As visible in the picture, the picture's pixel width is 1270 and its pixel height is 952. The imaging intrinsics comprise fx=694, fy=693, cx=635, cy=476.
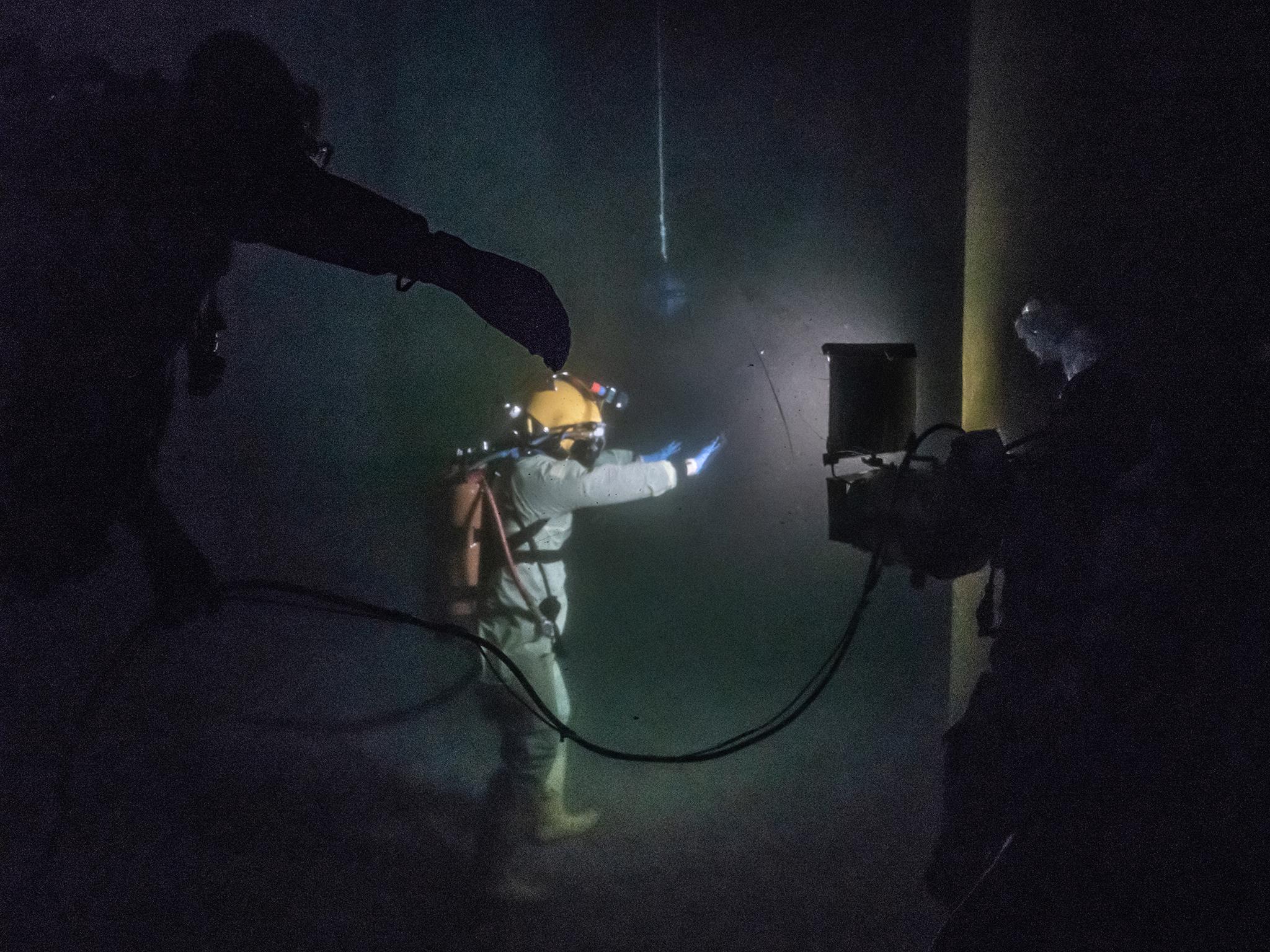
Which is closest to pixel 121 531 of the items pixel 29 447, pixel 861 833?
pixel 29 447

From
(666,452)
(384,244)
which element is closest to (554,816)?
(666,452)

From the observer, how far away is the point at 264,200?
5.52 feet

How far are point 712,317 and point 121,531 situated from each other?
110 inches

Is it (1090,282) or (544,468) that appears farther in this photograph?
(544,468)

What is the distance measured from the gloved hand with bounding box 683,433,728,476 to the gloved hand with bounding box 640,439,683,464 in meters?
0.09

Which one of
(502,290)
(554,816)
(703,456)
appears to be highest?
(502,290)

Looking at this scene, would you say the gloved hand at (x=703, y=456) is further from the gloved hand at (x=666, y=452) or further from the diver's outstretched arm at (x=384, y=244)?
the diver's outstretched arm at (x=384, y=244)

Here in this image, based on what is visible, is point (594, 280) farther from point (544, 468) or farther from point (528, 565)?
point (528, 565)

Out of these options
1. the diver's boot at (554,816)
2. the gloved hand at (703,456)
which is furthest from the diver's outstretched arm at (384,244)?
the diver's boot at (554,816)

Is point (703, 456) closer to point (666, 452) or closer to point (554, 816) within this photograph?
point (666, 452)

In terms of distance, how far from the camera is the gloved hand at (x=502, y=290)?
1.79 meters

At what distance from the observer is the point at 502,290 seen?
72.9 inches

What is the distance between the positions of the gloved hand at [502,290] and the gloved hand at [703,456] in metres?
1.78

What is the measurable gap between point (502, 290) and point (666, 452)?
2.07 metres
